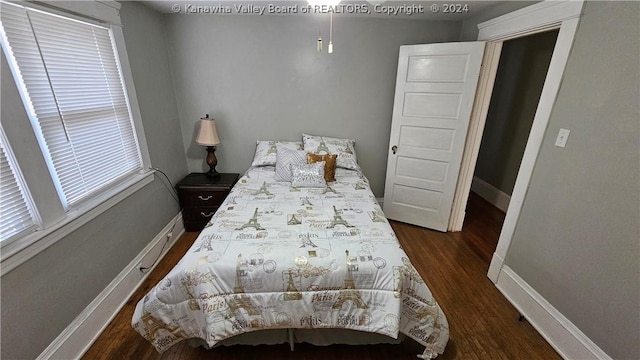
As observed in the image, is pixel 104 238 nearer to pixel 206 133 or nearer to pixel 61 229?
pixel 61 229

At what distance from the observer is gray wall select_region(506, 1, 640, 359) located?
1268 mm

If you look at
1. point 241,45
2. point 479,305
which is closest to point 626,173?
point 479,305

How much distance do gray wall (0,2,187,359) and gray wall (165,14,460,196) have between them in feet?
0.80

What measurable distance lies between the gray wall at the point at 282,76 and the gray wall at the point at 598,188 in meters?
1.64

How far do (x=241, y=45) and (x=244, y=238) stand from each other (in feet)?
7.04

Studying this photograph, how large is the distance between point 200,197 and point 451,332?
252 cm

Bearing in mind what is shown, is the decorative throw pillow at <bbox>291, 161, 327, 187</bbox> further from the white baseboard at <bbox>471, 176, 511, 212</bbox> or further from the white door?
the white baseboard at <bbox>471, 176, 511, 212</bbox>

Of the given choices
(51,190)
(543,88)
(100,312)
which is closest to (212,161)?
(51,190)

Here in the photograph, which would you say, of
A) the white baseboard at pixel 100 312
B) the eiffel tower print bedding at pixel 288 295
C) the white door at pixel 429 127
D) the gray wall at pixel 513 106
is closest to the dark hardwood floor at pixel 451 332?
the white baseboard at pixel 100 312

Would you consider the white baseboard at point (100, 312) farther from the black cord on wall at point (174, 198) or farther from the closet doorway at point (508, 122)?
the closet doorway at point (508, 122)

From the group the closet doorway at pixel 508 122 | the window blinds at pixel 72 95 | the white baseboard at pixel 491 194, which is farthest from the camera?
the white baseboard at pixel 491 194

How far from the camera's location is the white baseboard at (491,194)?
3.34 meters

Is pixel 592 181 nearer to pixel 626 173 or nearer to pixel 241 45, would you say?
pixel 626 173

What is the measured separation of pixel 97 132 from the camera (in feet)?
5.75
